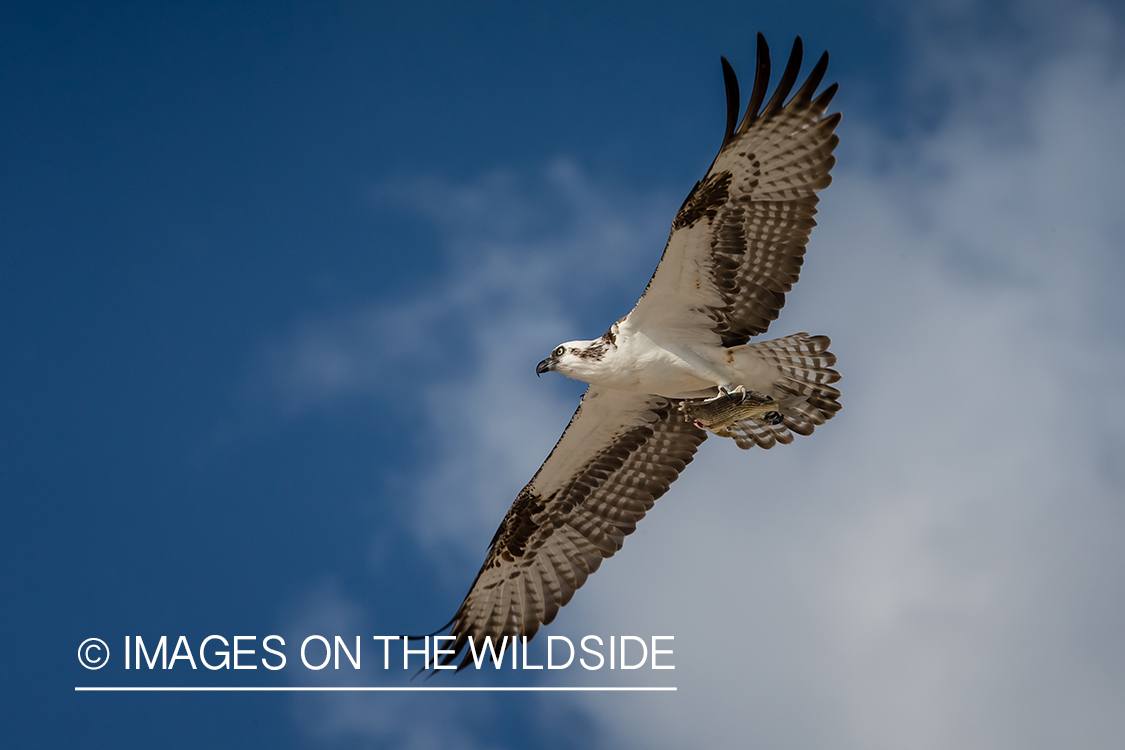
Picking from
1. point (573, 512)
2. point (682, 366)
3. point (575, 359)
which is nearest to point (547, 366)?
point (575, 359)

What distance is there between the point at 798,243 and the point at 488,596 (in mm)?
4751

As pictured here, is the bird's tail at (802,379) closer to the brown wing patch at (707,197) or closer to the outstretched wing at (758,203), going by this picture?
the outstretched wing at (758,203)

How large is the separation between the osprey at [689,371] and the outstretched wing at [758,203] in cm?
1

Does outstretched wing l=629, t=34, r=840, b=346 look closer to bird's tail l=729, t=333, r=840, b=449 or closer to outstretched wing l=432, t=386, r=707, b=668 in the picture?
bird's tail l=729, t=333, r=840, b=449

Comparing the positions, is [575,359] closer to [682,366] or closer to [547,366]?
[547,366]

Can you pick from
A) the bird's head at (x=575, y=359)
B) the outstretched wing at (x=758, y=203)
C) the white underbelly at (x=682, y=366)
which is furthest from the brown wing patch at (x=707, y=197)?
the bird's head at (x=575, y=359)

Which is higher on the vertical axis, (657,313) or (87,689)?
(657,313)

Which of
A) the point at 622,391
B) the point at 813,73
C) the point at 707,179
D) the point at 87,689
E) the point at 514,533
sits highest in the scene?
the point at 813,73

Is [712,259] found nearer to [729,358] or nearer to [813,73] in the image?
[729,358]

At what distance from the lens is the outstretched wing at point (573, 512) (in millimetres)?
11125

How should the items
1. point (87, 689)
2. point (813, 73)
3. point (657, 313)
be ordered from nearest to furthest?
point (813, 73) < point (657, 313) < point (87, 689)

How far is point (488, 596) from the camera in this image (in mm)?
11438

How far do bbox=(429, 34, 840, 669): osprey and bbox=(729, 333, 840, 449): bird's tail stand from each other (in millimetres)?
12

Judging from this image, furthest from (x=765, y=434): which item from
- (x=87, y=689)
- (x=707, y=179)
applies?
(x=87, y=689)
